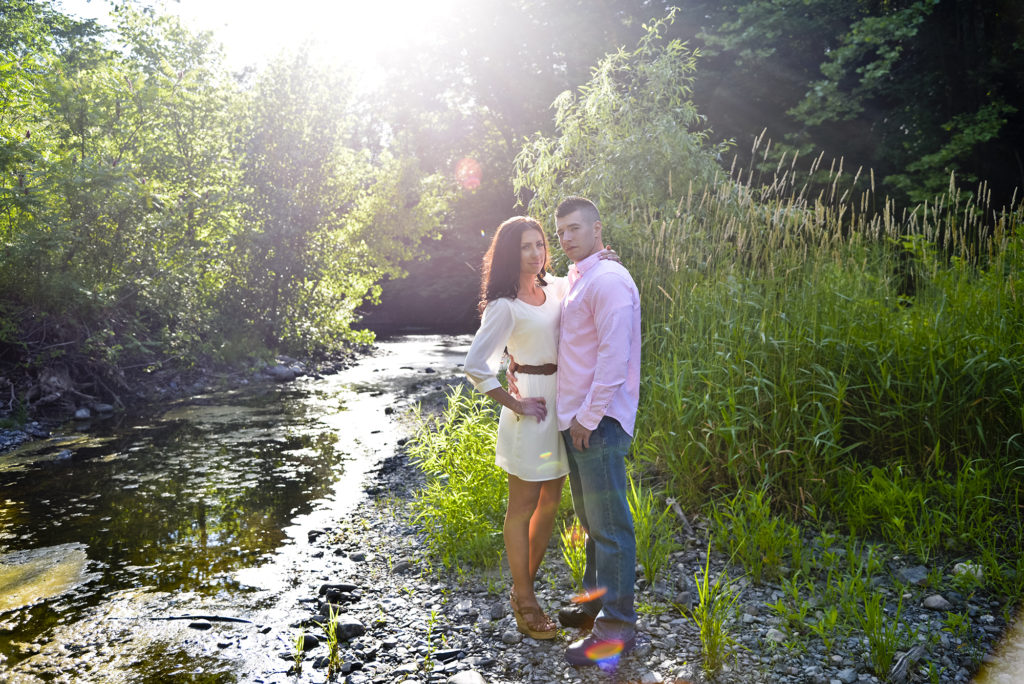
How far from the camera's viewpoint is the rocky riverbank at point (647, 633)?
285cm

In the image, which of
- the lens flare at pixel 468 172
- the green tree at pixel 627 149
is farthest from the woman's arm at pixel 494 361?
the lens flare at pixel 468 172

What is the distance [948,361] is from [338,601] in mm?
4005

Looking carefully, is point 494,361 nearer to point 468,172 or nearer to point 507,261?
point 507,261

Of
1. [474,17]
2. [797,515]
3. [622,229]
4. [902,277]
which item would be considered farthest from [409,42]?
[797,515]

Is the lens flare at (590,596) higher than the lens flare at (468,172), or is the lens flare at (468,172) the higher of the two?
the lens flare at (468,172)

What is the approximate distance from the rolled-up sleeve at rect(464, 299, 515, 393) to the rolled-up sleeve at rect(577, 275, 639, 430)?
43 centimetres

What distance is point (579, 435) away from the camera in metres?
2.85

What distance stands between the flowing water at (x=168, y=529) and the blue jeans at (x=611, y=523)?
72.7 inches

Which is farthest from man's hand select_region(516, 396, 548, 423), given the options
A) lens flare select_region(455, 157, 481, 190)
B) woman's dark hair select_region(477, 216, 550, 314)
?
lens flare select_region(455, 157, 481, 190)

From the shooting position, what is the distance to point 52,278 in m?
10.0

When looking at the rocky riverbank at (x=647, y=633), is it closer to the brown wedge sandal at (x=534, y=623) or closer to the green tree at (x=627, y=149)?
the brown wedge sandal at (x=534, y=623)

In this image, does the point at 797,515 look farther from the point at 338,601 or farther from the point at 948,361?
the point at 338,601

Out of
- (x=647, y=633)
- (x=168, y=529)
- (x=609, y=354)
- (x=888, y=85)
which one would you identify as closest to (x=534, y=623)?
(x=647, y=633)

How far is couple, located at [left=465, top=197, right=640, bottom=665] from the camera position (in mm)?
2861
